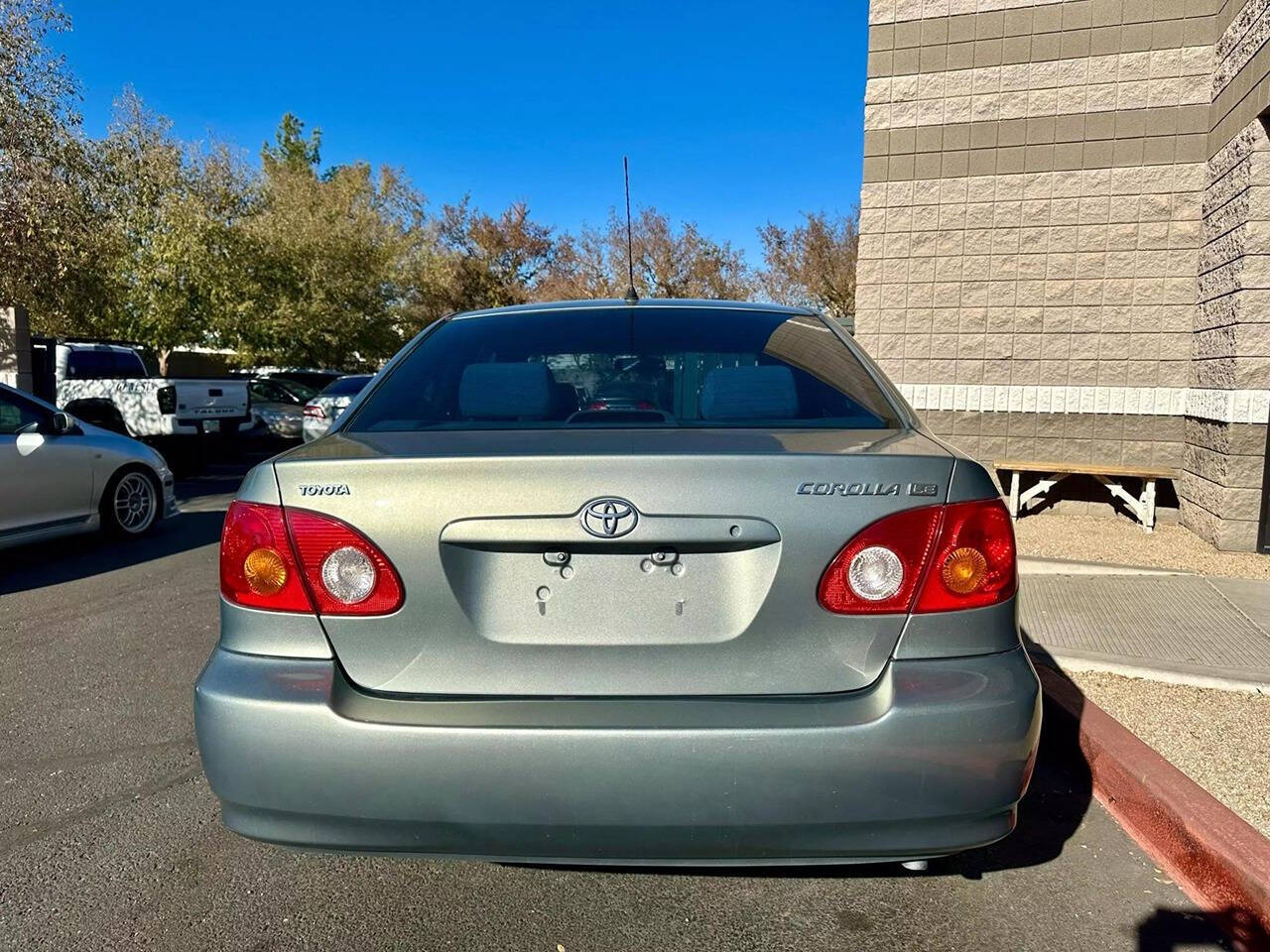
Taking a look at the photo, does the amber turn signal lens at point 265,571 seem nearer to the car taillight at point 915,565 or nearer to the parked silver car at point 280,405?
the car taillight at point 915,565

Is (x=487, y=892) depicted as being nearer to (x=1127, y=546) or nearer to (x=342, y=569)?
(x=342, y=569)

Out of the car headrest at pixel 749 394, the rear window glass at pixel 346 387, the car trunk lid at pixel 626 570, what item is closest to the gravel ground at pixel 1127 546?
the car headrest at pixel 749 394

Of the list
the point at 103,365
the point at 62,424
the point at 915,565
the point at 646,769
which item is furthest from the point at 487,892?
the point at 103,365

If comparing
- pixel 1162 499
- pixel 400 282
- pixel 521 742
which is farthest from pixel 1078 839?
pixel 400 282

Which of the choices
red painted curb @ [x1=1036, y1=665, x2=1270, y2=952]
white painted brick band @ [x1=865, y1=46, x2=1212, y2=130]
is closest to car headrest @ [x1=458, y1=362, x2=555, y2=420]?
red painted curb @ [x1=1036, y1=665, x2=1270, y2=952]

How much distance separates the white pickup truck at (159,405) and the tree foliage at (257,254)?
1.33 meters

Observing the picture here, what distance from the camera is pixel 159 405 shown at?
12609mm

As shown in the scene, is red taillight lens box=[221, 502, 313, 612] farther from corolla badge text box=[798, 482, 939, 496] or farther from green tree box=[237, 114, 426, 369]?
green tree box=[237, 114, 426, 369]

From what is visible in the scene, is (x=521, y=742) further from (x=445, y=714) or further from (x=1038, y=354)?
(x=1038, y=354)

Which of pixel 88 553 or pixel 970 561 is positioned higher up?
pixel 970 561

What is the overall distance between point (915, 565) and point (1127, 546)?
236 inches

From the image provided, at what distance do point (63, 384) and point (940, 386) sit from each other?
40.3 ft

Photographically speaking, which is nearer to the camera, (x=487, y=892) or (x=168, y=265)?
(x=487, y=892)

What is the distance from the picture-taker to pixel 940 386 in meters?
8.71
